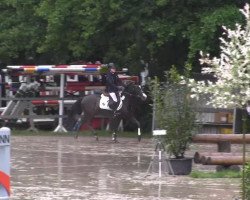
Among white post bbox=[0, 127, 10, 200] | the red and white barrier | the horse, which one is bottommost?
white post bbox=[0, 127, 10, 200]

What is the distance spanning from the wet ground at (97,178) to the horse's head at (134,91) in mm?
2794

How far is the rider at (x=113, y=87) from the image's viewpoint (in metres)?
27.1

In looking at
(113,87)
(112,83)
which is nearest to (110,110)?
(113,87)

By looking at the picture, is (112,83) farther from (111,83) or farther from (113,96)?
(113,96)

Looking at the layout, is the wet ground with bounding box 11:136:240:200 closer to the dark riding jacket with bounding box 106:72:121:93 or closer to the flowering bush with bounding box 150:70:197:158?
the flowering bush with bounding box 150:70:197:158

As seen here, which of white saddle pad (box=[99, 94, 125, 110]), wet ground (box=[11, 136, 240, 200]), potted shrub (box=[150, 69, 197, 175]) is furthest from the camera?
white saddle pad (box=[99, 94, 125, 110])

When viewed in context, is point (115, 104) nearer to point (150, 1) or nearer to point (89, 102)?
point (89, 102)

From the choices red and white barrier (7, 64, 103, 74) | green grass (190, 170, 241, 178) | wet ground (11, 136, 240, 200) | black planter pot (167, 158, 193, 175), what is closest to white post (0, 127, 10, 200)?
wet ground (11, 136, 240, 200)

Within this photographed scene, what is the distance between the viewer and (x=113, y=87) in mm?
27281

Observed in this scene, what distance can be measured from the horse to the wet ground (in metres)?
2.85

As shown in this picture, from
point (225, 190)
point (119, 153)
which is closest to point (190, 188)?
point (225, 190)

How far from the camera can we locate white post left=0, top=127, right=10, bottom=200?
10.6 metres

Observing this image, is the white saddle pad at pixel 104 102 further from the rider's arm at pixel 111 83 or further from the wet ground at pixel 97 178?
the wet ground at pixel 97 178

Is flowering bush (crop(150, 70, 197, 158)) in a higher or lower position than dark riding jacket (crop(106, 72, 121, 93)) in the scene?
lower
